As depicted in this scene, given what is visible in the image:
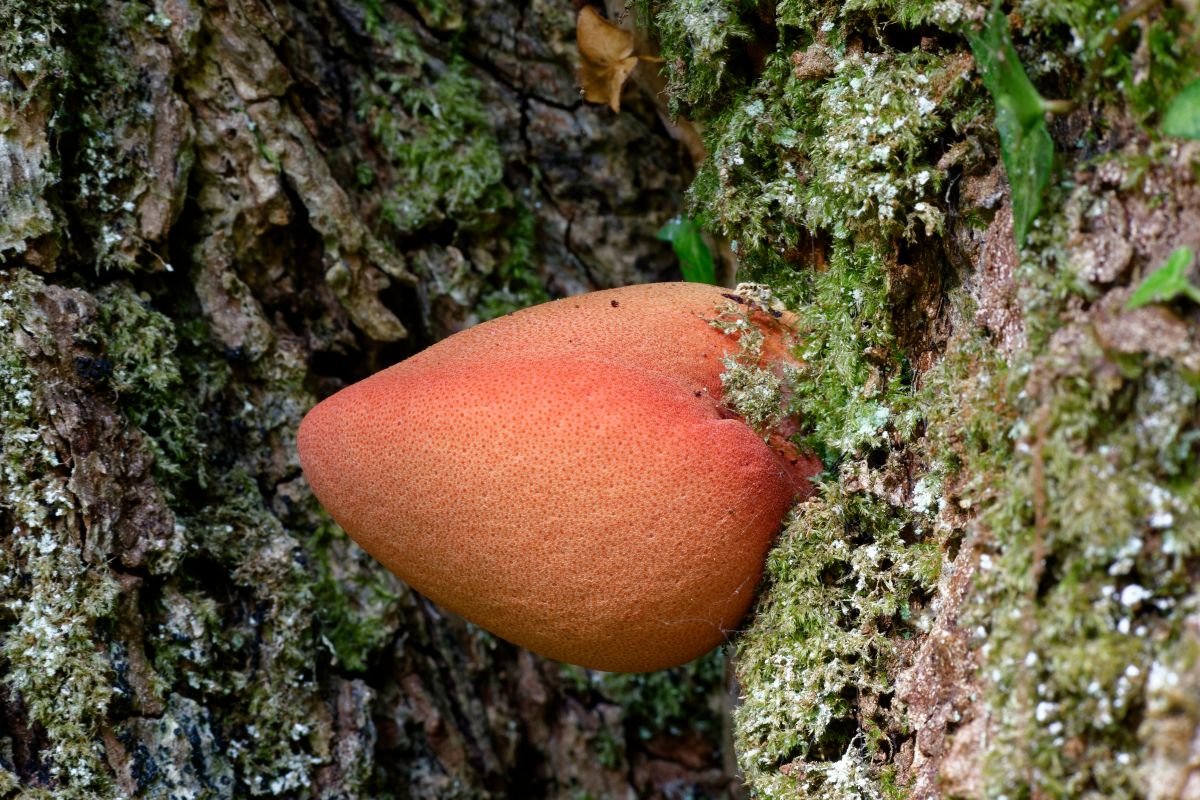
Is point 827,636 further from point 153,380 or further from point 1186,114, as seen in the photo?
point 153,380

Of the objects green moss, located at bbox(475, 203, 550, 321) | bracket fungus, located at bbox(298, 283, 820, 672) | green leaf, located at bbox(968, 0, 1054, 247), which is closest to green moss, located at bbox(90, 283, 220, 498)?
bracket fungus, located at bbox(298, 283, 820, 672)

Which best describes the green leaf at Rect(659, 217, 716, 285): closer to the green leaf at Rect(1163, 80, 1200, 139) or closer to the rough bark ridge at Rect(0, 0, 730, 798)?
the rough bark ridge at Rect(0, 0, 730, 798)

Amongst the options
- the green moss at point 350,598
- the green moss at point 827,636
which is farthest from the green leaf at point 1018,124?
the green moss at point 350,598

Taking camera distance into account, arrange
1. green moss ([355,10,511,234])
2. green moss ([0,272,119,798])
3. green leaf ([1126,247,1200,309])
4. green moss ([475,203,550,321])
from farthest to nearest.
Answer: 1. green moss ([475,203,550,321])
2. green moss ([355,10,511,234])
3. green moss ([0,272,119,798])
4. green leaf ([1126,247,1200,309])

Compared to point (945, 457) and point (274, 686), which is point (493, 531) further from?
point (274, 686)

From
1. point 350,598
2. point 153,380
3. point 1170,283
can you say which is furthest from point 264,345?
point 1170,283
